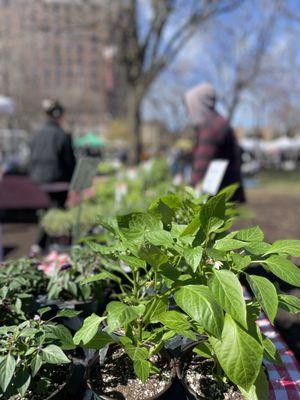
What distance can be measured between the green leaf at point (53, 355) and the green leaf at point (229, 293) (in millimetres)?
413

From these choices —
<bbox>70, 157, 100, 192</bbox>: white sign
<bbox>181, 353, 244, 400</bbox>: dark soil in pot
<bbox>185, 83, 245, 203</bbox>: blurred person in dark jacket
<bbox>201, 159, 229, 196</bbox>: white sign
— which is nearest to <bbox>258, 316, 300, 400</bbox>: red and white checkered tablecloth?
<bbox>181, 353, 244, 400</bbox>: dark soil in pot

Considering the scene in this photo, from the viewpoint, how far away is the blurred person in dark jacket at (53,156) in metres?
4.61

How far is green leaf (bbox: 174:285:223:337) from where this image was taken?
0.86 m

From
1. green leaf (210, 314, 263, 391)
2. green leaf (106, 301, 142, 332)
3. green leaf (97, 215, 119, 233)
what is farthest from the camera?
green leaf (97, 215, 119, 233)

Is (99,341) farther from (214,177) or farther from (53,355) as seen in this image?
(214,177)

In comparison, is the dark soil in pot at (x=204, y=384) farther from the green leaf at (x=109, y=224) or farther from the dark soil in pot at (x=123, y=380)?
the green leaf at (x=109, y=224)

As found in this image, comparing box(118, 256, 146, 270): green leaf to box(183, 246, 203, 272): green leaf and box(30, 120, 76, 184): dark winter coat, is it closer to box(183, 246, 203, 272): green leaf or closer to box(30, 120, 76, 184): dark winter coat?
box(183, 246, 203, 272): green leaf

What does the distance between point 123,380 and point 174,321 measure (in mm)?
276

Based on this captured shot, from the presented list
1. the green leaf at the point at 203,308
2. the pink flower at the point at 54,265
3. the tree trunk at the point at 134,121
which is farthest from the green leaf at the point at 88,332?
the tree trunk at the point at 134,121

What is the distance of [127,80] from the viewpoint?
870 centimetres

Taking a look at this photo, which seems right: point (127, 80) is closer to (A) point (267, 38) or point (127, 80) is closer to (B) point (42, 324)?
(A) point (267, 38)

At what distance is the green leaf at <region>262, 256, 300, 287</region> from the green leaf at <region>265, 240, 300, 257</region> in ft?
0.07

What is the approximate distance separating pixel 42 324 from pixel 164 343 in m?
0.34

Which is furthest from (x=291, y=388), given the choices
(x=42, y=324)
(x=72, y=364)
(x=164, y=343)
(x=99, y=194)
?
(x=99, y=194)
